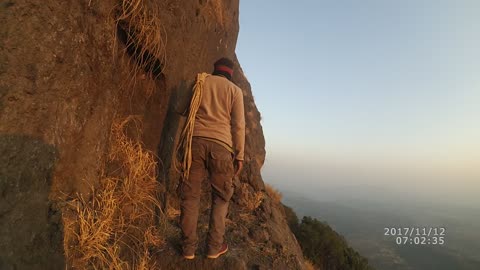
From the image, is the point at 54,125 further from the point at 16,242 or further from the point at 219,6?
the point at 219,6

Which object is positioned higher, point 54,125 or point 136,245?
point 54,125

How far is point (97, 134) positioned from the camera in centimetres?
317

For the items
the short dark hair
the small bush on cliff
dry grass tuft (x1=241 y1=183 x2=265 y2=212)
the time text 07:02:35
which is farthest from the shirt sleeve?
the time text 07:02:35

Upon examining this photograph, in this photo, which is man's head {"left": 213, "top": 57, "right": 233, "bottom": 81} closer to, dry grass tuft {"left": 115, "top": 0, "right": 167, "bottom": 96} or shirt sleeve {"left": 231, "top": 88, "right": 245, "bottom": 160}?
shirt sleeve {"left": 231, "top": 88, "right": 245, "bottom": 160}

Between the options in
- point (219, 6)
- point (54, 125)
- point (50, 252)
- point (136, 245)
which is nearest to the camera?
point (50, 252)

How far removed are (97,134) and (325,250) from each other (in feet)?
30.5

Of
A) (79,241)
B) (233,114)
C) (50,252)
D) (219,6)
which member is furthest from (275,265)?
(219,6)

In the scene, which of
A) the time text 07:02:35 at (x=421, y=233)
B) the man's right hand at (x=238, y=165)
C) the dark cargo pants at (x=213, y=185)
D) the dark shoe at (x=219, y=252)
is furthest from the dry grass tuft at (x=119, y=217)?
the time text 07:02:35 at (x=421, y=233)

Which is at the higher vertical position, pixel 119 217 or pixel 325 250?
pixel 119 217

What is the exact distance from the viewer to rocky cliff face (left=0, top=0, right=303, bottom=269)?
221 cm

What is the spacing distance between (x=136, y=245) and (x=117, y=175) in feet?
2.82

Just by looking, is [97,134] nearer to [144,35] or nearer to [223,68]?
[144,35]

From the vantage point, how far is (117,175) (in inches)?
143

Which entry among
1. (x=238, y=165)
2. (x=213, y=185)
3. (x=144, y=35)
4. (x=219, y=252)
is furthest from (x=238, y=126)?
(x=144, y=35)
